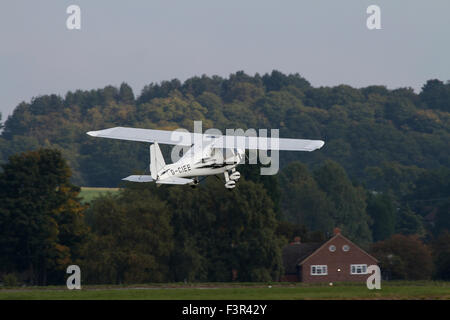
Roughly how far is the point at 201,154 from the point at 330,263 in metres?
54.8

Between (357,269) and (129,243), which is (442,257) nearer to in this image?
(357,269)

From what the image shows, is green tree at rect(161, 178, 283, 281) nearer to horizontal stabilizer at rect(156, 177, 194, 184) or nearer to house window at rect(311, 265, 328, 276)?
house window at rect(311, 265, 328, 276)

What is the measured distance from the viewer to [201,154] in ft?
163

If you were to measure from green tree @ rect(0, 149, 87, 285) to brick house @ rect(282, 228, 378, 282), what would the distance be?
76.2 ft

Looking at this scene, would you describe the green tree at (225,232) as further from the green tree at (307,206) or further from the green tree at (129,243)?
the green tree at (307,206)

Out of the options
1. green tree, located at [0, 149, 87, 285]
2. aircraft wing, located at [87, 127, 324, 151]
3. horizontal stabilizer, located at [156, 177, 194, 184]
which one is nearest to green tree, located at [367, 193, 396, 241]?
green tree, located at [0, 149, 87, 285]

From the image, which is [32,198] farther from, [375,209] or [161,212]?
[375,209]

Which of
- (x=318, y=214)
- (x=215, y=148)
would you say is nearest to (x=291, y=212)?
(x=318, y=214)

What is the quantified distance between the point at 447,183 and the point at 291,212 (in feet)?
103

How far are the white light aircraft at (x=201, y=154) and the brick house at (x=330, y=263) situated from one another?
49368 mm

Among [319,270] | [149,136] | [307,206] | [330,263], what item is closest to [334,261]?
[330,263]

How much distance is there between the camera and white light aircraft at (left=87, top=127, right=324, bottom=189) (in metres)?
49.7

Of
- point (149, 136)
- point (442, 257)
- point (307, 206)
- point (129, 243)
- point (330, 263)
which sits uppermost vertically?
point (149, 136)

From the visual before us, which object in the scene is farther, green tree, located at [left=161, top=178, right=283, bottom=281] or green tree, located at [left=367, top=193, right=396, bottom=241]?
green tree, located at [left=367, top=193, right=396, bottom=241]
